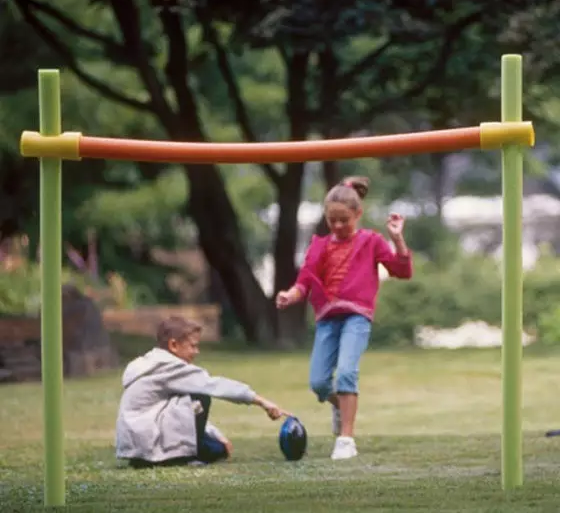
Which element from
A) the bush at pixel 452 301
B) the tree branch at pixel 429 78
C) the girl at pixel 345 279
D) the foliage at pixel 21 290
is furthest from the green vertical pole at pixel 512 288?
the bush at pixel 452 301

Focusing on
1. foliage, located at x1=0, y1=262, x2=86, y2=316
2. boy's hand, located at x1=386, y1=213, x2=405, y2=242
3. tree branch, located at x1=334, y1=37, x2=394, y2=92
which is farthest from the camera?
foliage, located at x1=0, y1=262, x2=86, y2=316

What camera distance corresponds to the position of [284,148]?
3.78 m

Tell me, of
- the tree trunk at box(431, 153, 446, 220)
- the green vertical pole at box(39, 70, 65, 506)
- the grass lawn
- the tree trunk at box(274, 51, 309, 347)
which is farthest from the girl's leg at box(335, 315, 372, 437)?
the tree trunk at box(431, 153, 446, 220)

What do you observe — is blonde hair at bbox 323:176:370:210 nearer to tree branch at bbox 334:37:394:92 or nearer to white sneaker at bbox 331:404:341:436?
white sneaker at bbox 331:404:341:436

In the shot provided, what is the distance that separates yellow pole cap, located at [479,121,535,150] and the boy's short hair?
Answer: 1.18 meters

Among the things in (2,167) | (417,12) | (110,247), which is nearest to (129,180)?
(110,247)

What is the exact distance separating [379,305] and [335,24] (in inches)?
108

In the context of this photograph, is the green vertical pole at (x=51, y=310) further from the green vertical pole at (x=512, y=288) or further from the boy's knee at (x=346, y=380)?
the green vertical pole at (x=512, y=288)

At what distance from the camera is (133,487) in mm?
4031

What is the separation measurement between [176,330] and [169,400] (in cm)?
22

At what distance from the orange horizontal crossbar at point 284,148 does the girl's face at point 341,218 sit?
56 centimetres

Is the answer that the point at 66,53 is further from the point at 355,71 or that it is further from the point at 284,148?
the point at 284,148

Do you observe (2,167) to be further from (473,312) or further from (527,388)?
(527,388)

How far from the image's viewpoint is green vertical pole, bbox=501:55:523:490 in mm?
3645
